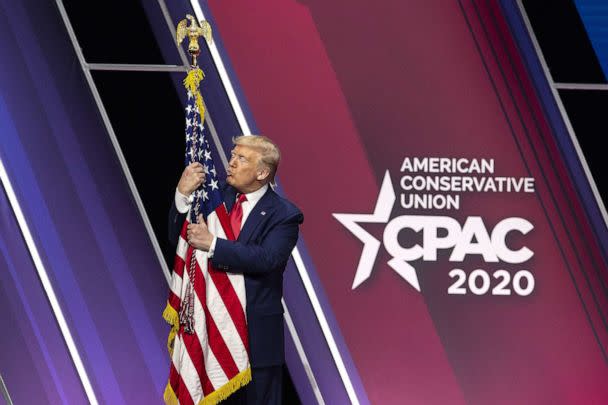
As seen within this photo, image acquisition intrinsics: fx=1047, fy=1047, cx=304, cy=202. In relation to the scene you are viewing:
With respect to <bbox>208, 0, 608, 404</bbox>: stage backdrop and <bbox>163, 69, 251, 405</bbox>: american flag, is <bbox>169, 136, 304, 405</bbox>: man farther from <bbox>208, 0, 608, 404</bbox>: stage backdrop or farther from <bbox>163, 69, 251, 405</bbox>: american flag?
<bbox>208, 0, 608, 404</bbox>: stage backdrop

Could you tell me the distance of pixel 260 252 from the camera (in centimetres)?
317

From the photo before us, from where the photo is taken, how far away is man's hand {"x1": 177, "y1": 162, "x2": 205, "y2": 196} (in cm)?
331

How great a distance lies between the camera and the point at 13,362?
13.2 ft

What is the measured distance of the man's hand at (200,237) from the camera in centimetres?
317

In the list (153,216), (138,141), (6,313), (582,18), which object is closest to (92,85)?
(138,141)

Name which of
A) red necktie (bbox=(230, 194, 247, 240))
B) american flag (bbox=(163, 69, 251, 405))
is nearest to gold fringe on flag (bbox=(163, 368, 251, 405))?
american flag (bbox=(163, 69, 251, 405))

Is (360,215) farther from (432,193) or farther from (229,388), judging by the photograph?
(229,388)

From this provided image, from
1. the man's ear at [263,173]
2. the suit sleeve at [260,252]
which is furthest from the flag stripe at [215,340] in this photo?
the man's ear at [263,173]

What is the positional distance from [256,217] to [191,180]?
0.78 ft

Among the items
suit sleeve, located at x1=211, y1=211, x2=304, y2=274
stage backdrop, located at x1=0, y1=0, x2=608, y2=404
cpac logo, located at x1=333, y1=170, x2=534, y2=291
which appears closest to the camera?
suit sleeve, located at x1=211, y1=211, x2=304, y2=274

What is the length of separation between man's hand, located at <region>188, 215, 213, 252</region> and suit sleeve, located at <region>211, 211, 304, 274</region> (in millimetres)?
38

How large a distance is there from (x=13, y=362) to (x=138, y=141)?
3.20 feet

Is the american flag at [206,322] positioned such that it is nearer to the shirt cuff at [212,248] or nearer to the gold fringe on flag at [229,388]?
the gold fringe on flag at [229,388]

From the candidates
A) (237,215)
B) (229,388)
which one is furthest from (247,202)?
(229,388)
